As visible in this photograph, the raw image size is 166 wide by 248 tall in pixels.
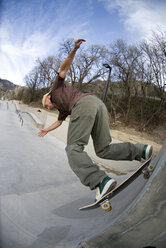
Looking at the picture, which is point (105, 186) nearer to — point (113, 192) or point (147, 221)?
point (113, 192)

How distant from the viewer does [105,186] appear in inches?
26.2

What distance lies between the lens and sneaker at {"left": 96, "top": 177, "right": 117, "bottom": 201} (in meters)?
0.66

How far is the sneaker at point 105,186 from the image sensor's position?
656 mm

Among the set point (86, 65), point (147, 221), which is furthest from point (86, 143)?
point (86, 65)

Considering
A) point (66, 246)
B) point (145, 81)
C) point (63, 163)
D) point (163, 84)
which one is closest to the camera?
point (66, 246)

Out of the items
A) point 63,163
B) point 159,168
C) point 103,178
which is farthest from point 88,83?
point 159,168

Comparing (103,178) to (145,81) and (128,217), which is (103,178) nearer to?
(128,217)

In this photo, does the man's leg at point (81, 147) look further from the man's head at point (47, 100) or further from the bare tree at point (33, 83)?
the bare tree at point (33, 83)

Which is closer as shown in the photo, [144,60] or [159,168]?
[159,168]

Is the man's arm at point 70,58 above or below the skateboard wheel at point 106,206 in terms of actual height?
above

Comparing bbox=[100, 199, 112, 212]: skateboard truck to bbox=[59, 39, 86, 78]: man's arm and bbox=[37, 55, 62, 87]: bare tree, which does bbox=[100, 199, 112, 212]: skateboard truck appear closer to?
bbox=[59, 39, 86, 78]: man's arm

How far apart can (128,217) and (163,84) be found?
81 cm

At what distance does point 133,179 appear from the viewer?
0.65m

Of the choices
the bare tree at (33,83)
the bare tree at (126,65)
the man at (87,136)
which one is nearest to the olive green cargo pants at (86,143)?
the man at (87,136)
